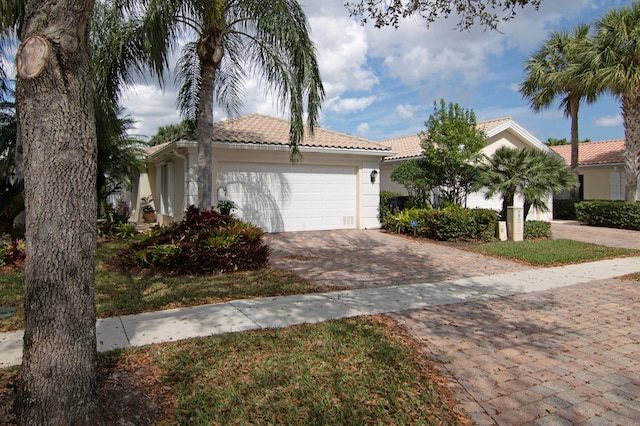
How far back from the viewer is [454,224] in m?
13.2

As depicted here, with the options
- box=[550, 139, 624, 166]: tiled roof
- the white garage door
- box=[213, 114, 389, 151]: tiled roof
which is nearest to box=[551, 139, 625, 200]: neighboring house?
box=[550, 139, 624, 166]: tiled roof

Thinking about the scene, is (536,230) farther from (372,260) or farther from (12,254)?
(12,254)

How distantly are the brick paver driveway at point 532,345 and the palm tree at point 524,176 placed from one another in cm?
572

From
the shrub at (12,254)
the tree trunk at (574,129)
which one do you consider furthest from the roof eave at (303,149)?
the tree trunk at (574,129)

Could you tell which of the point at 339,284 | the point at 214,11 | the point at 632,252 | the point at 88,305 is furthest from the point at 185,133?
the point at 632,252

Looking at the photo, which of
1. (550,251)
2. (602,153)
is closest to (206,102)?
(550,251)

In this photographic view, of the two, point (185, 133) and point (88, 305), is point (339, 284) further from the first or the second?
point (185, 133)

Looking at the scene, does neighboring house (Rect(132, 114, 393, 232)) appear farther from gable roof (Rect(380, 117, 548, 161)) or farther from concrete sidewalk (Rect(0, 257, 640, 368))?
concrete sidewalk (Rect(0, 257, 640, 368))

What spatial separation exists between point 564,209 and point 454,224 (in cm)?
1349

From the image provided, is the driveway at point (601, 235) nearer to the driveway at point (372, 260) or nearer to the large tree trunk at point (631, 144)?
the large tree trunk at point (631, 144)

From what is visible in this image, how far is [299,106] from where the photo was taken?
33.9 ft

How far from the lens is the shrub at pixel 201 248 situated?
26.9ft

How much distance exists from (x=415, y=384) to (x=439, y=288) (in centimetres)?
384

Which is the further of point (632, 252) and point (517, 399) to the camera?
point (632, 252)
